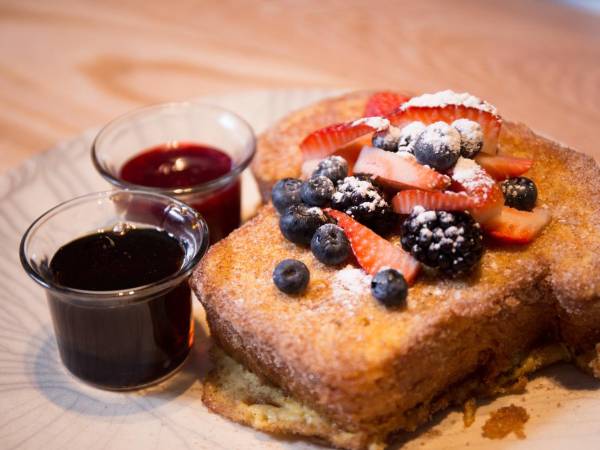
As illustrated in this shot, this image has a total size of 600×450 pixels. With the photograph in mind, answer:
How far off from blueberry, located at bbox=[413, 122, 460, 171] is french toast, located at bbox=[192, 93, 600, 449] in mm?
316

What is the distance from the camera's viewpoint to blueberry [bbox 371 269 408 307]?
202 centimetres

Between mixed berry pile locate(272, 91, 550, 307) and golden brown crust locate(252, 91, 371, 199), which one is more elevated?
mixed berry pile locate(272, 91, 550, 307)

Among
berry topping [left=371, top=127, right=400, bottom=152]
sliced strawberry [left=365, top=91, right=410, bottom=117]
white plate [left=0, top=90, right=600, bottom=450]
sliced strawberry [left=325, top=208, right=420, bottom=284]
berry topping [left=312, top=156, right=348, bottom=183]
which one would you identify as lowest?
white plate [left=0, top=90, right=600, bottom=450]

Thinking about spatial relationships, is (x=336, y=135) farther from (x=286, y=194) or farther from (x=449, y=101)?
(x=449, y=101)

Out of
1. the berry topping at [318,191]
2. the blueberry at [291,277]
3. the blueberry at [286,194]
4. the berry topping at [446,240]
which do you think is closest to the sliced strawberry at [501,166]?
the berry topping at [446,240]

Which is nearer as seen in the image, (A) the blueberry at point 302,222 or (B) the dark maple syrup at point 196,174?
(A) the blueberry at point 302,222

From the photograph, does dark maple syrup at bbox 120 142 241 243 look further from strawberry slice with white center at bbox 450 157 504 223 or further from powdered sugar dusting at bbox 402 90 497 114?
strawberry slice with white center at bbox 450 157 504 223

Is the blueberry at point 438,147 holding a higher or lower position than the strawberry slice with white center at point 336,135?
higher

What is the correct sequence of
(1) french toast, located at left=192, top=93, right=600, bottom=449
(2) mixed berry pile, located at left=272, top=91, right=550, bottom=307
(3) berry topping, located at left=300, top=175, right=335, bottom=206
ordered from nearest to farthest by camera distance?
(1) french toast, located at left=192, top=93, right=600, bottom=449
(2) mixed berry pile, located at left=272, top=91, right=550, bottom=307
(3) berry topping, located at left=300, top=175, right=335, bottom=206

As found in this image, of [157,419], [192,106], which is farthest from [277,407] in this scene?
[192,106]

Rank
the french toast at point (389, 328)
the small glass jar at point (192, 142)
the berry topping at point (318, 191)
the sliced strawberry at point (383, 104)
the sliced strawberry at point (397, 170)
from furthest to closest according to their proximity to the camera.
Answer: the small glass jar at point (192, 142) → the sliced strawberry at point (383, 104) → the berry topping at point (318, 191) → the sliced strawberry at point (397, 170) → the french toast at point (389, 328)

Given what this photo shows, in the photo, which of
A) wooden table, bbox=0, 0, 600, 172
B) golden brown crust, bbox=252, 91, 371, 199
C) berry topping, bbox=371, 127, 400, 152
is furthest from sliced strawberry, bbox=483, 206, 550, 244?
wooden table, bbox=0, 0, 600, 172

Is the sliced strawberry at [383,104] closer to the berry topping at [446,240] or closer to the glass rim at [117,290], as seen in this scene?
the berry topping at [446,240]

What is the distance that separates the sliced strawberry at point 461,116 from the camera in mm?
2404
